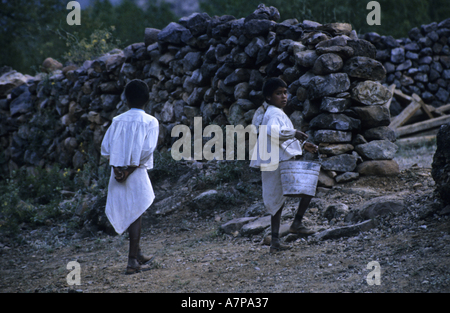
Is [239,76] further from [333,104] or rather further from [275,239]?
[275,239]

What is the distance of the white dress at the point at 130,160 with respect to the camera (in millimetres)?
3637

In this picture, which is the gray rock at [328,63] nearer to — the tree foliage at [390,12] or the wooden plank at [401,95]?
the wooden plank at [401,95]

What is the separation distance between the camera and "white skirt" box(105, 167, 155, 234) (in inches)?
144

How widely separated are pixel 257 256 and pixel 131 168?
1.38 m

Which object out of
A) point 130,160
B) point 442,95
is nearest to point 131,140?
point 130,160

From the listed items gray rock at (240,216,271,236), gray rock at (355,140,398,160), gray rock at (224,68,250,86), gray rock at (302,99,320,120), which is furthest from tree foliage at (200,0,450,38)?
gray rock at (240,216,271,236)

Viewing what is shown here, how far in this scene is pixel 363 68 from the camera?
529 centimetres

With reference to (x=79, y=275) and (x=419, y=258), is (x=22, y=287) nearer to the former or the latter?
(x=79, y=275)

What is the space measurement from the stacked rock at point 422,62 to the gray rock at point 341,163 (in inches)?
241

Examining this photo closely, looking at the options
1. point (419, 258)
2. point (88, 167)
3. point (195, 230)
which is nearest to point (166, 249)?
point (195, 230)

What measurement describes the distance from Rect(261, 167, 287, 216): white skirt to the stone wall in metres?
1.47

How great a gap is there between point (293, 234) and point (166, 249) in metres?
1.35

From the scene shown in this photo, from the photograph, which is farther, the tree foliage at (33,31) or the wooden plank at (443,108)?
the tree foliage at (33,31)

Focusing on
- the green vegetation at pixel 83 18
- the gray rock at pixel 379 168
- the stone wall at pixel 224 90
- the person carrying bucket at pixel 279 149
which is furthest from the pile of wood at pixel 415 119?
the green vegetation at pixel 83 18
